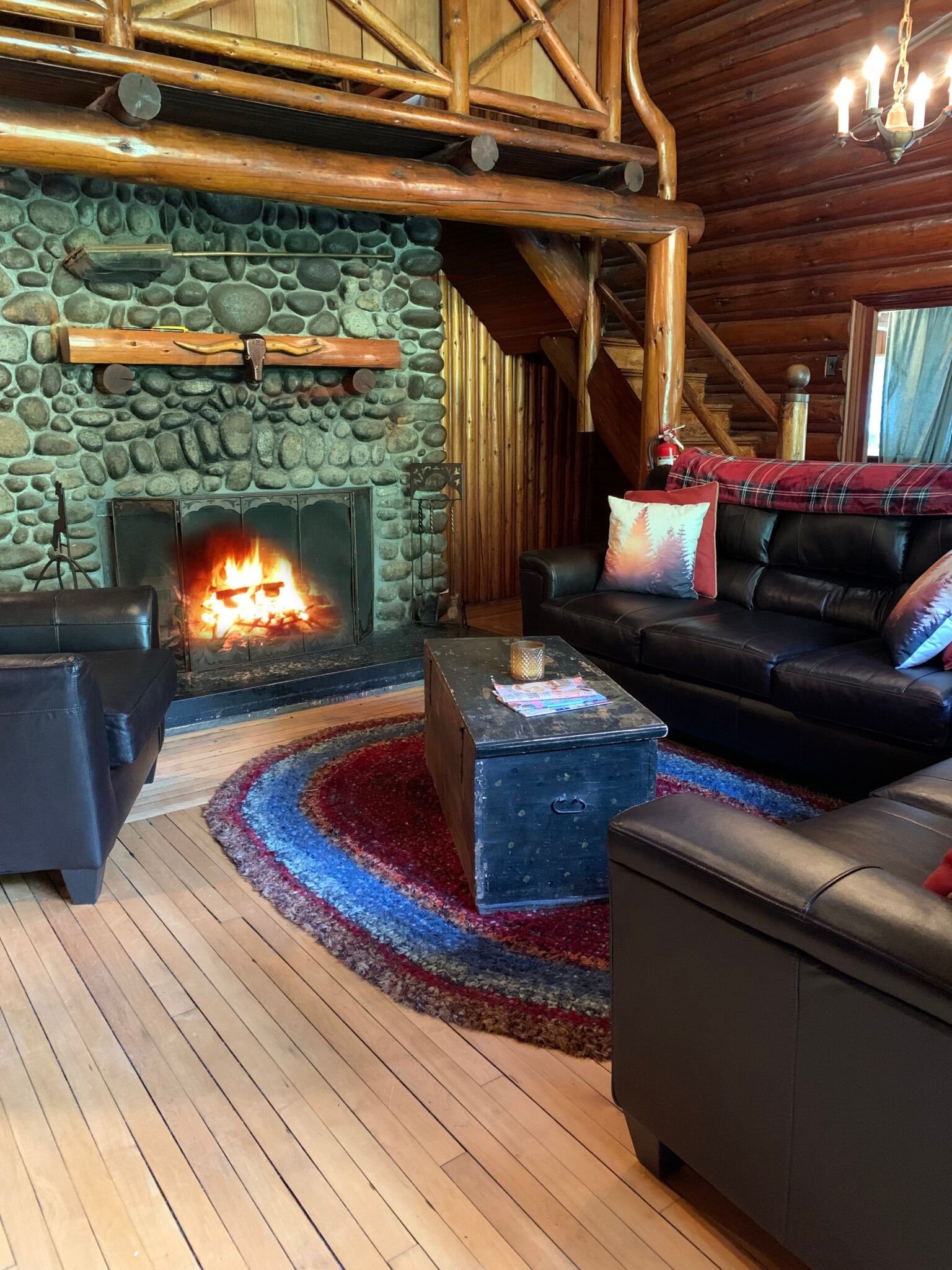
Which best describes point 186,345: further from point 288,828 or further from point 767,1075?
point 767,1075

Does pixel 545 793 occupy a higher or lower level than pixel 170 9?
lower

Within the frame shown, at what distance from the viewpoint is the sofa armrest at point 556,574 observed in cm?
415

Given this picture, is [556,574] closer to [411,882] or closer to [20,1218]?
[411,882]

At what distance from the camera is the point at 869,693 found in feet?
9.25

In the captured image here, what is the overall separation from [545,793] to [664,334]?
3.34 meters

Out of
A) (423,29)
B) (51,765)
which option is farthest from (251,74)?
(51,765)

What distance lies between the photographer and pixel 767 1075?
1.28m

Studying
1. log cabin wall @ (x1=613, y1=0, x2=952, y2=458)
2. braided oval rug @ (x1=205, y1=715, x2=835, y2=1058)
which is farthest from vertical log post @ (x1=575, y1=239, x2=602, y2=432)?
braided oval rug @ (x1=205, y1=715, x2=835, y2=1058)

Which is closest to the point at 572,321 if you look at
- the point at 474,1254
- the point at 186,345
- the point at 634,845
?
the point at 186,345

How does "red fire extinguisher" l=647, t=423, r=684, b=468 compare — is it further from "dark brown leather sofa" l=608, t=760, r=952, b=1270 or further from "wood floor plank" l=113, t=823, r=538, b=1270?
"dark brown leather sofa" l=608, t=760, r=952, b=1270

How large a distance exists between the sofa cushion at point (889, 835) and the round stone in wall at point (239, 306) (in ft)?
11.2

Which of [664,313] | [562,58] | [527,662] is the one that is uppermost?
[562,58]

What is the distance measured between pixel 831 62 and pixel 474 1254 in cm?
582

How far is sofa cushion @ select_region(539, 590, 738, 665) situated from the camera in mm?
3684
